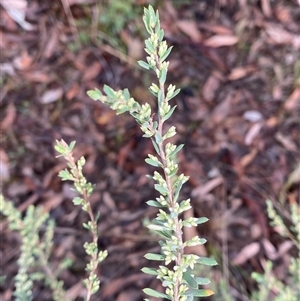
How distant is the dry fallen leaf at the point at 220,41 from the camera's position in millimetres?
1562

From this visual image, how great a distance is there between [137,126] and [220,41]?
46 cm

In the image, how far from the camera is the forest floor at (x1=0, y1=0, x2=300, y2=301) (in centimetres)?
143

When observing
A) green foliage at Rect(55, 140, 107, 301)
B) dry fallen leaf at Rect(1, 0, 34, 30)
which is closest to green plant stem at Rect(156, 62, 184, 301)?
green foliage at Rect(55, 140, 107, 301)

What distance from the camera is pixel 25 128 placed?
5.11 feet

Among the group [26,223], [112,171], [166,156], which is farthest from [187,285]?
[112,171]

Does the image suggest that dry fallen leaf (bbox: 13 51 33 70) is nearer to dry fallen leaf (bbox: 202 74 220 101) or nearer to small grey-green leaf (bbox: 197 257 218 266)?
dry fallen leaf (bbox: 202 74 220 101)

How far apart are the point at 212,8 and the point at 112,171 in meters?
0.74

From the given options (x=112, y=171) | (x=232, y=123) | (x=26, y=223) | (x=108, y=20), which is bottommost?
(x=112, y=171)

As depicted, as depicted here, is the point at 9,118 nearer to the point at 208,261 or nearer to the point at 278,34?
the point at 278,34

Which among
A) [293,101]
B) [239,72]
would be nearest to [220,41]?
[239,72]

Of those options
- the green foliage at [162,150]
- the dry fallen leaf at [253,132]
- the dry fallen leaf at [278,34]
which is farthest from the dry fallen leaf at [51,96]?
the green foliage at [162,150]

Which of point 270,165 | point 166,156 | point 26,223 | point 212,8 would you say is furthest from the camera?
point 212,8

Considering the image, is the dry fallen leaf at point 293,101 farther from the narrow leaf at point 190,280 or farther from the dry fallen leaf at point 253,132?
the narrow leaf at point 190,280

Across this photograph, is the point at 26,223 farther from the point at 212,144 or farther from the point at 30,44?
the point at 30,44
